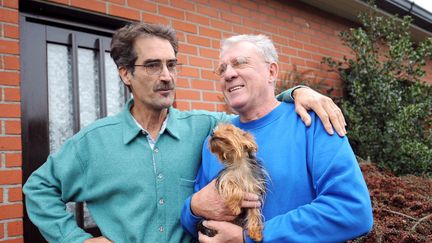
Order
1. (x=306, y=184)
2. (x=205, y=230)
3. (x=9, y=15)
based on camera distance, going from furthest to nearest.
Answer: (x=9, y=15) < (x=205, y=230) < (x=306, y=184)

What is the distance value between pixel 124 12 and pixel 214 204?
264cm

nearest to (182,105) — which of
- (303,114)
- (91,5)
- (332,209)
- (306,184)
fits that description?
(91,5)

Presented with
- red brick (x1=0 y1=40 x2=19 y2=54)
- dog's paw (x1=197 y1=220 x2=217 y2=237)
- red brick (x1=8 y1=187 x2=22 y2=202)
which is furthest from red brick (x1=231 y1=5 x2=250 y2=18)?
dog's paw (x1=197 y1=220 x2=217 y2=237)

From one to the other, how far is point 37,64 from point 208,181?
2.15m

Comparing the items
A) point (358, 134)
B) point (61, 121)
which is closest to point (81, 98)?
point (61, 121)

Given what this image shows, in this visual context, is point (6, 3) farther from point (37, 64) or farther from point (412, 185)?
point (412, 185)

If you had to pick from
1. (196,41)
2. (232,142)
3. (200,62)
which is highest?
(196,41)

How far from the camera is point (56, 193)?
101 inches

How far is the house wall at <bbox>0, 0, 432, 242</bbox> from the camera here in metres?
3.19

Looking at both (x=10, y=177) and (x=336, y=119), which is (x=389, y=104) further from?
(x=10, y=177)

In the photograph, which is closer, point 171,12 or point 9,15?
point 9,15

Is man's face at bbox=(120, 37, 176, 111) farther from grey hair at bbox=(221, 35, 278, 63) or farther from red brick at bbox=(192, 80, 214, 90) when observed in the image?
red brick at bbox=(192, 80, 214, 90)

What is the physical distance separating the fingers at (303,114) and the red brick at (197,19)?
2733 mm

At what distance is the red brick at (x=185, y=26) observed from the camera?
4.48 m
